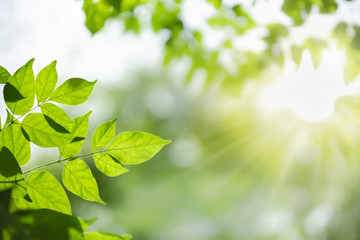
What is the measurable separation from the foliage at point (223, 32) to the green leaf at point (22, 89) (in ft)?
2.31

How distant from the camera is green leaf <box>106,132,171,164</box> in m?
0.64

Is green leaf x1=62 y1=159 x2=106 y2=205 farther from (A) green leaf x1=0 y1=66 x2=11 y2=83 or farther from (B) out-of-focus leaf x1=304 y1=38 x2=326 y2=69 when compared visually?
(B) out-of-focus leaf x1=304 y1=38 x2=326 y2=69

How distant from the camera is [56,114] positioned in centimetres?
63

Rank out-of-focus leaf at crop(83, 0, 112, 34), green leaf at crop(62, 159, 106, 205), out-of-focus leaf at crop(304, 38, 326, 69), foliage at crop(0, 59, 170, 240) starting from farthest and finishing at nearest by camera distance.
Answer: out-of-focus leaf at crop(304, 38, 326, 69), out-of-focus leaf at crop(83, 0, 112, 34), green leaf at crop(62, 159, 106, 205), foliage at crop(0, 59, 170, 240)

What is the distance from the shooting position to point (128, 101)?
10906 mm

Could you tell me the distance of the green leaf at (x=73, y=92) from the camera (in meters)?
0.64

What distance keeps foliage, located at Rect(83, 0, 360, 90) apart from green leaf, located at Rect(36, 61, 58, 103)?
2.16 feet

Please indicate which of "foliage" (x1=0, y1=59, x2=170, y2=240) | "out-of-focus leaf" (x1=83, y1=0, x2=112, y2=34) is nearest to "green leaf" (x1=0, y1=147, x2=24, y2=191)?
"foliage" (x1=0, y1=59, x2=170, y2=240)

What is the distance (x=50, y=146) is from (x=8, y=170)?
0.09 meters

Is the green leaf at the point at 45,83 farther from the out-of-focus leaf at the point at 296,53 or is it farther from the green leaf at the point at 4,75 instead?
the out-of-focus leaf at the point at 296,53

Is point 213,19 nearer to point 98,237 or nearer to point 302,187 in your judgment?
point 98,237

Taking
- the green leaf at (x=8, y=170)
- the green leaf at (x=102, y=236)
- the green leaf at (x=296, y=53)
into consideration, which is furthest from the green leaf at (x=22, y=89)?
the green leaf at (x=296, y=53)

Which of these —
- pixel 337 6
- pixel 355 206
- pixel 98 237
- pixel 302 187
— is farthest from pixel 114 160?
pixel 302 187

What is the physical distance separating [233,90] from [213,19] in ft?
1.79
